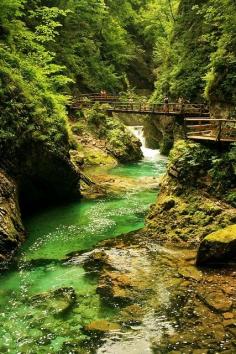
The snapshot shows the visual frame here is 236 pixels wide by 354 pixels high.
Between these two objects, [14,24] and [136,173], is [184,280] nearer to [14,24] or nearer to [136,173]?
[14,24]

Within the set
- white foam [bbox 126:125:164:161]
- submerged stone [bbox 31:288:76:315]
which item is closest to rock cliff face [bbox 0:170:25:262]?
submerged stone [bbox 31:288:76:315]

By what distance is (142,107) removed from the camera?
4206 cm

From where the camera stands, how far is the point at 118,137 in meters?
37.9

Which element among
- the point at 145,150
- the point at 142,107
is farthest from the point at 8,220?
the point at 145,150

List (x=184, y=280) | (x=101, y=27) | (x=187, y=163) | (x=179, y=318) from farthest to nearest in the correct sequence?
1. (x=101, y=27)
2. (x=187, y=163)
3. (x=184, y=280)
4. (x=179, y=318)

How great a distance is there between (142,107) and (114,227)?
26370mm

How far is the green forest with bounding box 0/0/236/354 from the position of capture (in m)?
9.30

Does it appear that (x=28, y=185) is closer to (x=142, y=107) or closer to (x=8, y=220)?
(x=8, y=220)

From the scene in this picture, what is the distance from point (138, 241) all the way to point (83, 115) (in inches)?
1081

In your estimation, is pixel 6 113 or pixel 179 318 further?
pixel 6 113

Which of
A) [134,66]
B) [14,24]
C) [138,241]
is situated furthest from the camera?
[134,66]

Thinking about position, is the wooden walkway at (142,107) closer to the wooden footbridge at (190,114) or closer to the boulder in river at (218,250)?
the wooden footbridge at (190,114)

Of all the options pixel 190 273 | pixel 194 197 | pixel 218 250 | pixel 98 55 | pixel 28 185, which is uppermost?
pixel 98 55

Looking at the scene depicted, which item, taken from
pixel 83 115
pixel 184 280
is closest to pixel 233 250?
pixel 184 280
